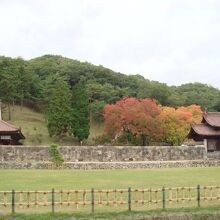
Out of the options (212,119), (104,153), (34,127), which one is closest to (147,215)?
(104,153)

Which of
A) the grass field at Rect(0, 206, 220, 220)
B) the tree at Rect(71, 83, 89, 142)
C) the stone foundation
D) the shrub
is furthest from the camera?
the tree at Rect(71, 83, 89, 142)

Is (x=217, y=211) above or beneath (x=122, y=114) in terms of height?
beneath

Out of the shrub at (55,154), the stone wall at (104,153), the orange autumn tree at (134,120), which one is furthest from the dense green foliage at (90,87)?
the shrub at (55,154)

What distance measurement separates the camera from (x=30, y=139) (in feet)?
199

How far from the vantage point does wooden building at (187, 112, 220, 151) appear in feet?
167

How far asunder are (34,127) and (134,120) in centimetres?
1672

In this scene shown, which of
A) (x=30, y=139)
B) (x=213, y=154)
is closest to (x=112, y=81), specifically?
(x=30, y=139)

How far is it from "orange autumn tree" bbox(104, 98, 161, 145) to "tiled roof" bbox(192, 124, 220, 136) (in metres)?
5.01

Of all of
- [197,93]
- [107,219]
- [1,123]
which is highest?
[197,93]

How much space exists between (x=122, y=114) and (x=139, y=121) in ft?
6.59

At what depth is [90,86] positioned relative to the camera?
3017 inches

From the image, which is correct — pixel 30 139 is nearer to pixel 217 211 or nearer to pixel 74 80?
pixel 74 80

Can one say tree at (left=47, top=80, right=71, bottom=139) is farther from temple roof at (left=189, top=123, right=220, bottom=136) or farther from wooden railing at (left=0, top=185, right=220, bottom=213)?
wooden railing at (left=0, top=185, right=220, bottom=213)

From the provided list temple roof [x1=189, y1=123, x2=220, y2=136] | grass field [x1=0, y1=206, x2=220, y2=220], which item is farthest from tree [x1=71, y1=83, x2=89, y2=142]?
grass field [x1=0, y1=206, x2=220, y2=220]
